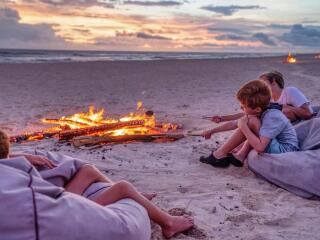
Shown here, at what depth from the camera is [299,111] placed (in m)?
7.08

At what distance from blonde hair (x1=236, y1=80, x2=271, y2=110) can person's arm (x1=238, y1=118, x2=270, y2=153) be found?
29 cm

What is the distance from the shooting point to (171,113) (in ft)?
38.1

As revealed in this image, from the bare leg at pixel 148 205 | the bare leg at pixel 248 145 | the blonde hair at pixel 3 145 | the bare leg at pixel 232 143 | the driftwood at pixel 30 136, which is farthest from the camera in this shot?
the driftwood at pixel 30 136

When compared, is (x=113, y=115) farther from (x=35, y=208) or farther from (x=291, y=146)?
(x=35, y=208)

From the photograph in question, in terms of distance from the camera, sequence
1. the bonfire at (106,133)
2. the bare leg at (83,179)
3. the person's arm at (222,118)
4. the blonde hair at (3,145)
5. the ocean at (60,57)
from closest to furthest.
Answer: the blonde hair at (3,145) < the bare leg at (83,179) < the person's arm at (222,118) < the bonfire at (106,133) < the ocean at (60,57)

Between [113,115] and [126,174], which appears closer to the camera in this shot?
[126,174]

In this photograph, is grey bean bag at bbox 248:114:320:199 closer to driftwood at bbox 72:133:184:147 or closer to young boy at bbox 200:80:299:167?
young boy at bbox 200:80:299:167

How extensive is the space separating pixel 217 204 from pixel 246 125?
1302 millimetres

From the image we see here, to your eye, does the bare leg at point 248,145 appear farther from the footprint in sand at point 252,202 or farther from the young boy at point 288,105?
the footprint in sand at point 252,202

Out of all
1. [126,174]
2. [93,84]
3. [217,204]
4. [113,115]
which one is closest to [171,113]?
[113,115]

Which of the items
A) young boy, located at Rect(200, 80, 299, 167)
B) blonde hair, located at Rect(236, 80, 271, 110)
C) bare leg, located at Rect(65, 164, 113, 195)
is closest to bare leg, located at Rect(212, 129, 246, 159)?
young boy, located at Rect(200, 80, 299, 167)

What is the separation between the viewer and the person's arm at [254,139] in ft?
19.0

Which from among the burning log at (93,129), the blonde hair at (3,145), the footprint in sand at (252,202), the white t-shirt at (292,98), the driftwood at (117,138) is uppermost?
the blonde hair at (3,145)

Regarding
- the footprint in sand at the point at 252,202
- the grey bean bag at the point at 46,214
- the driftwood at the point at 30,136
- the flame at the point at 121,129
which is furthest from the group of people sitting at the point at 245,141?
the driftwood at the point at 30,136
